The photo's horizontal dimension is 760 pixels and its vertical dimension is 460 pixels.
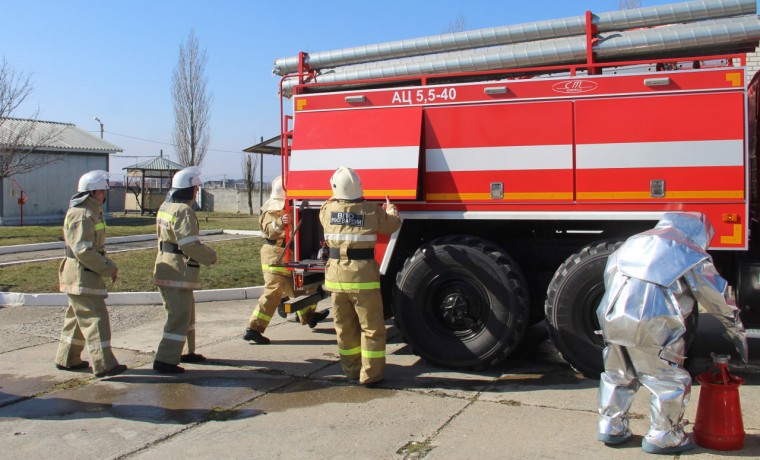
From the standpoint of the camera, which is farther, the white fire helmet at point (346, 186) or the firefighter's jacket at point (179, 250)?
the firefighter's jacket at point (179, 250)

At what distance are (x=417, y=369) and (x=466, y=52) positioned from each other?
2.95m

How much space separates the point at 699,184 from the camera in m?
5.21

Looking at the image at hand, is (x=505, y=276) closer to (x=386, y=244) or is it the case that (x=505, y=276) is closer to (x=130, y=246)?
(x=386, y=244)

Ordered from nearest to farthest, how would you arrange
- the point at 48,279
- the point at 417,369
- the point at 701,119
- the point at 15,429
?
the point at 15,429, the point at 701,119, the point at 417,369, the point at 48,279

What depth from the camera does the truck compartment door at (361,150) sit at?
19.2 feet

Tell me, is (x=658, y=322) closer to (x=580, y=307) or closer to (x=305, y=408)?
(x=580, y=307)

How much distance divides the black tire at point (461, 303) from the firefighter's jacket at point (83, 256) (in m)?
2.57

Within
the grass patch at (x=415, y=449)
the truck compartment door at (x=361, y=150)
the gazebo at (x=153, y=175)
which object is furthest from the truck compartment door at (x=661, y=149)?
the gazebo at (x=153, y=175)

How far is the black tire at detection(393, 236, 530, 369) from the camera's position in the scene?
18.5 ft

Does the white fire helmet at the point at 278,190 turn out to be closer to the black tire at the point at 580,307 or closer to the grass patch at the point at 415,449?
the black tire at the point at 580,307

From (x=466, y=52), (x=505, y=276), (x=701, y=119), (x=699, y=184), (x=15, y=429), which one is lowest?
(x=15, y=429)

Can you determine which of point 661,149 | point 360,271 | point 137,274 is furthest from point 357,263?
point 137,274

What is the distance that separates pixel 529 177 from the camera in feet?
18.4

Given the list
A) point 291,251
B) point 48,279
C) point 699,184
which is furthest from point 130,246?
point 699,184
